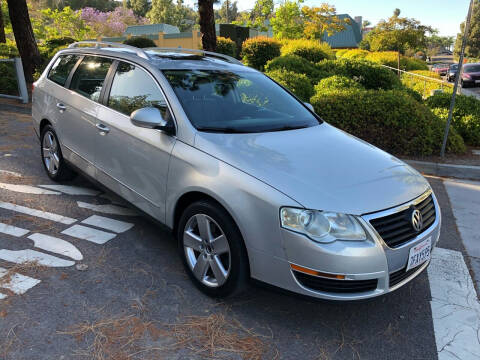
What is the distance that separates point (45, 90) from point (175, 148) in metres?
2.81

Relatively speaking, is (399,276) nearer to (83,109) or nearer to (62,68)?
(83,109)

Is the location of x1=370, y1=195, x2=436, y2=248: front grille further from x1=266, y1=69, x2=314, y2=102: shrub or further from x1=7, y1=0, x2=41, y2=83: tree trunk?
x1=7, y1=0, x2=41, y2=83: tree trunk

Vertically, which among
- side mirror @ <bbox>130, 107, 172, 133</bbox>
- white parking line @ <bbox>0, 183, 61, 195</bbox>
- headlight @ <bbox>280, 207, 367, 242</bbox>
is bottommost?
white parking line @ <bbox>0, 183, 61, 195</bbox>

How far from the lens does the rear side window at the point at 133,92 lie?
342cm

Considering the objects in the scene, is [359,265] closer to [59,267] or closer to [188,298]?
[188,298]

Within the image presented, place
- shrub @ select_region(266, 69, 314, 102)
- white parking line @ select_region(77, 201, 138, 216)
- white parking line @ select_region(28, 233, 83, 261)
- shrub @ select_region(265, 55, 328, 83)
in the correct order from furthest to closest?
1. shrub @ select_region(265, 55, 328, 83)
2. shrub @ select_region(266, 69, 314, 102)
3. white parking line @ select_region(77, 201, 138, 216)
4. white parking line @ select_region(28, 233, 83, 261)

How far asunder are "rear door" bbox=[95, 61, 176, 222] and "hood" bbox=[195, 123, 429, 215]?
1.50ft

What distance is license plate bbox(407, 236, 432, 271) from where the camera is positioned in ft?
8.60

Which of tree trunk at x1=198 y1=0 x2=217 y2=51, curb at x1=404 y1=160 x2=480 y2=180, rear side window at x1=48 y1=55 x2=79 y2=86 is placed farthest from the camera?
tree trunk at x1=198 y1=0 x2=217 y2=51

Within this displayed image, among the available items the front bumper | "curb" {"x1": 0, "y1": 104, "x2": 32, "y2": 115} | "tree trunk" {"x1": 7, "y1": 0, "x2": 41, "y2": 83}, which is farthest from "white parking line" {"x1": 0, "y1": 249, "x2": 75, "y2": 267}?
"tree trunk" {"x1": 7, "y1": 0, "x2": 41, "y2": 83}

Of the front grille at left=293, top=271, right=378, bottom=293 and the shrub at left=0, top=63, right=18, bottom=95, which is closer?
the front grille at left=293, top=271, right=378, bottom=293

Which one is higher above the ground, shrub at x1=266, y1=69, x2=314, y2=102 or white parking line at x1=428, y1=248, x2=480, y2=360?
shrub at x1=266, y1=69, x2=314, y2=102

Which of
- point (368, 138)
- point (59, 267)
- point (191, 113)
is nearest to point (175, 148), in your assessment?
point (191, 113)

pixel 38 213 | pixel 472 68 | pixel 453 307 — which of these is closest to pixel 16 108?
pixel 38 213
